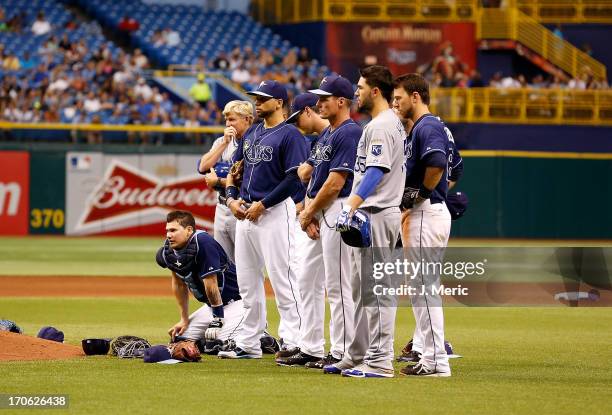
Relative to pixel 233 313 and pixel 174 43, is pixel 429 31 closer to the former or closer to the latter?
pixel 174 43

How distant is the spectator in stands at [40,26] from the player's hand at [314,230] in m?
21.7

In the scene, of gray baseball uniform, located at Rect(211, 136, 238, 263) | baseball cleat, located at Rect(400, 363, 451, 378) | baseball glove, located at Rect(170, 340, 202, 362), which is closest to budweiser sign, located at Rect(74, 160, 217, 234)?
gray baseball uniform, located at Rect(211, 136, 238, 263)

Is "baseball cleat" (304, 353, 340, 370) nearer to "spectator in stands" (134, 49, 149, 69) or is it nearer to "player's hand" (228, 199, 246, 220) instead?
"player's hand" (228, 199, 246, 220)

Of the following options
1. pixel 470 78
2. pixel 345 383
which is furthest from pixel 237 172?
pixel 470 78

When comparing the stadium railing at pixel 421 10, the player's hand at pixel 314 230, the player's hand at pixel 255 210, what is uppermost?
the stadium railing at pixel 421 10

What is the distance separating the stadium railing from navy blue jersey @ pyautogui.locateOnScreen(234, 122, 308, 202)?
76.8 feet

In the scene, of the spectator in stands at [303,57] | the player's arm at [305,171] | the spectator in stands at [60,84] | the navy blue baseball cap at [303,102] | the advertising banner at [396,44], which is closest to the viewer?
the player's arm at [305,171]

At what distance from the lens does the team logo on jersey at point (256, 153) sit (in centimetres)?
898

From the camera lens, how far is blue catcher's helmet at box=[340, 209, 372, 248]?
292 inches

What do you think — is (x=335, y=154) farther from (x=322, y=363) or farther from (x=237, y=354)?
(x=237, y=354)

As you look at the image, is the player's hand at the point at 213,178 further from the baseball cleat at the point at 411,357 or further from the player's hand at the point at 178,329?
the baseball cleat at the point at 411,357

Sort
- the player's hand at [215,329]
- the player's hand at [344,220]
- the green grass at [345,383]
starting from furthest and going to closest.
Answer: the player's hand at [215,329], the player's hand at [344,220], the green grass at [345,383]

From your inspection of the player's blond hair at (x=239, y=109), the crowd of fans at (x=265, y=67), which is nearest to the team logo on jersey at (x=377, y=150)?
the player's blond hair at (x=239, y=109)

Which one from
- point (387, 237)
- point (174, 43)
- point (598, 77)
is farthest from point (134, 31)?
point (387, 237)
